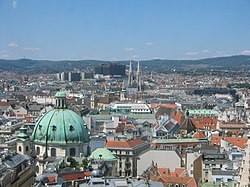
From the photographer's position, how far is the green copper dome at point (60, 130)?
35000mm

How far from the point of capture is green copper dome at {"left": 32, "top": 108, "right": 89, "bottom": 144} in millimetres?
35000

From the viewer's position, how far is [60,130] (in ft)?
115

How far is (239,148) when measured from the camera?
36156 millimetres

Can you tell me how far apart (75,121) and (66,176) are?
26.0ft

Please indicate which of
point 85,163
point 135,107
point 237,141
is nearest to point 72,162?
point 85,163

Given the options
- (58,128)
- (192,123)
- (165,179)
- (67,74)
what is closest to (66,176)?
(165,179)

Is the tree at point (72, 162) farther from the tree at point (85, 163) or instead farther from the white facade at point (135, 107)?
the white facade at point (135, 107)

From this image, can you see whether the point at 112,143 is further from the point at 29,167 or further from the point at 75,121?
the point at 29,167

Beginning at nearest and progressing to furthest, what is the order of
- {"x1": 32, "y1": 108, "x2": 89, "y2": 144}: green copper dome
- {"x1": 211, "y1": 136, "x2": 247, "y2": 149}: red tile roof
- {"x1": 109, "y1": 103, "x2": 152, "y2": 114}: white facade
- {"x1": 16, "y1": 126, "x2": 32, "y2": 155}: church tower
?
1. {"x1": 16, "y1": 126, "x2": 32, "y2": 155}: church tower
2. {"x1": 32, "y1": 108, "x2": 89, "y2": 144}: green copper dome
3. {"x1": 211, "y1": 136, "x2": 247, "y2": 149}: red tile roof
4. {"x1": 109, "y1": 103, "x2": 152, "y2": 114}: white facade

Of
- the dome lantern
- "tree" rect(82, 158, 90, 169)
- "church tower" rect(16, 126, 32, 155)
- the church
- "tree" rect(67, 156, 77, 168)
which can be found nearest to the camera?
"tree" rect(82, 158, 90, 169)

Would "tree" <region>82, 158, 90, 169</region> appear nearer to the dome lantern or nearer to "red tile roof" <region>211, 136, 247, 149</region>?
the dome lantern

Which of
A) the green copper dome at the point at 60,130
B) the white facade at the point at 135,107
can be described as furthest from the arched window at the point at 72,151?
the white facade at the point at 135,107

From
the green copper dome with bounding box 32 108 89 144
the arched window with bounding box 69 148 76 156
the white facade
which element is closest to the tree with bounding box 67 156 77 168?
the arched window with bounding box 69 148 76 156

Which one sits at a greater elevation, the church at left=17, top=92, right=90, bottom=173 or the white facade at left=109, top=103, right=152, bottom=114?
the church at left=17, top=92, right=90, bottom=173
